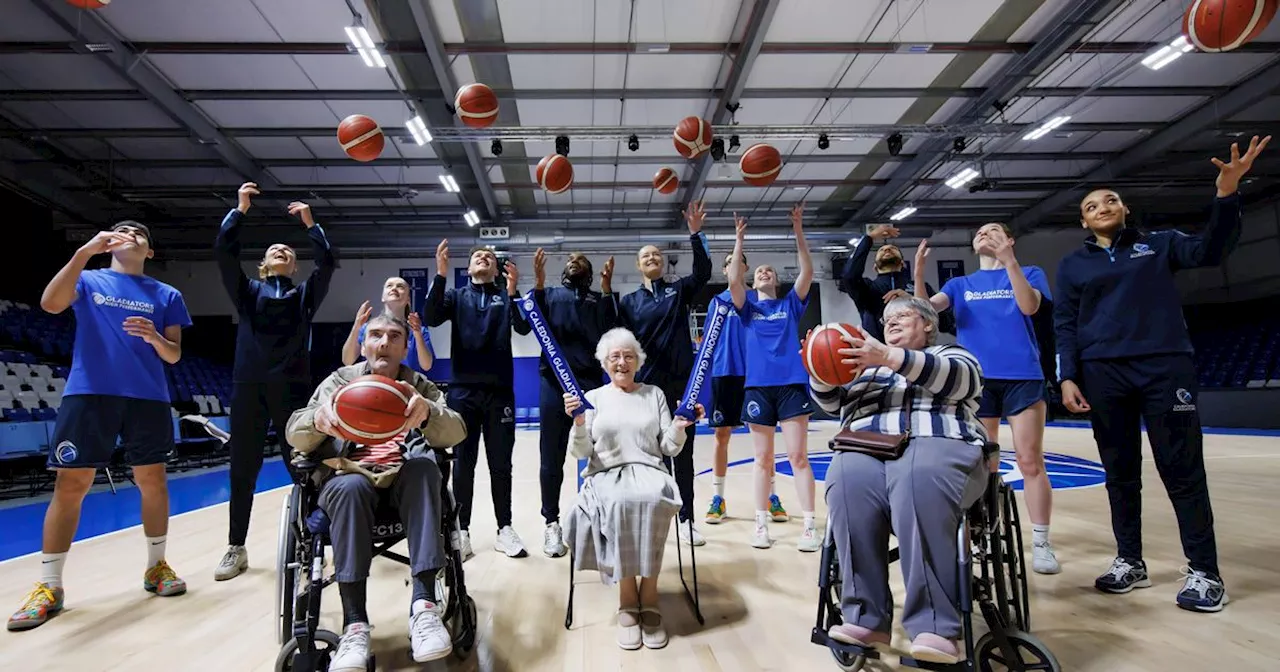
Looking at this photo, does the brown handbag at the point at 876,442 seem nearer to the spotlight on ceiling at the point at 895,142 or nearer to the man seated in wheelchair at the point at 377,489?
the man seated in wheelchair at the point at 377,489

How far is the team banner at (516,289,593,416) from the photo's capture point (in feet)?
9.16

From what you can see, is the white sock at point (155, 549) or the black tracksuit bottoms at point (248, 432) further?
the black tracksuit bottoms at point (248, 432)

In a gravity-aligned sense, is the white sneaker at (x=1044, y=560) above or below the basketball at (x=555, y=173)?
below

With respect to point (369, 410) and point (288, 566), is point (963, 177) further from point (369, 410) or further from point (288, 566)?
point (288, 566)

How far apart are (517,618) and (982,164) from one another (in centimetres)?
1216

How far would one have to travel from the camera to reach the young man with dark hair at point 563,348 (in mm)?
3260

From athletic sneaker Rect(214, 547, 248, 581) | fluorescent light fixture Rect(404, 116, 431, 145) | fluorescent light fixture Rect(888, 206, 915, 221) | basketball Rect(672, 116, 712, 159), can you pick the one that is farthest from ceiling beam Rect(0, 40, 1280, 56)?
athletic sneaker Rect(214, 547, 248, 581)

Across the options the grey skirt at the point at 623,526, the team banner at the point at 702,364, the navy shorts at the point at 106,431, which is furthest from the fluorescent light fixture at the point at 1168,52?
the navy shorts at the point at 106,431

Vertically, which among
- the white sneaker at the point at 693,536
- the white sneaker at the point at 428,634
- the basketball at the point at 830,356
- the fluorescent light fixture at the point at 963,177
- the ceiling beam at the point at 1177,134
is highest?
the ceiling beam at the point at 1177,134

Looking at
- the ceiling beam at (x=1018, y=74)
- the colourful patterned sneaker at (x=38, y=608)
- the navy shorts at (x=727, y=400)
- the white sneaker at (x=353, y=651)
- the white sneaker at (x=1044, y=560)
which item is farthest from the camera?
the ceiling beam at (x=1018, y=74)

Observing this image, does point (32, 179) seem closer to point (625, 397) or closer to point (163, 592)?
point (163, 592)

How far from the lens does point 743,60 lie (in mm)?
7809

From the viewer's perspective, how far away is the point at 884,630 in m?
1.67

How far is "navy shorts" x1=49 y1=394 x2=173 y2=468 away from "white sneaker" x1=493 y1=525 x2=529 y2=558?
5.50 feet
